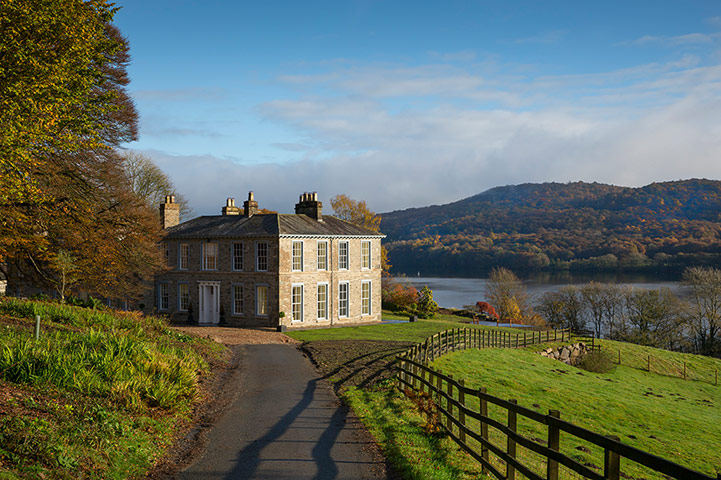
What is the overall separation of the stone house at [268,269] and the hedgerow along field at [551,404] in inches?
125

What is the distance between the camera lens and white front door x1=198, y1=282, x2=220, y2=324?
39.6m

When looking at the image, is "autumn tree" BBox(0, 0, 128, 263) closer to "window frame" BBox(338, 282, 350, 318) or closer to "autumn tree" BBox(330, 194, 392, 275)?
"window frame" BBox(338, 282, 350, 318)

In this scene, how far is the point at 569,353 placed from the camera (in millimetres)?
39062

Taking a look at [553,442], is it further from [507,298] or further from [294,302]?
[507,298]

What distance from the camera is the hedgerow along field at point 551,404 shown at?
36.0 ft

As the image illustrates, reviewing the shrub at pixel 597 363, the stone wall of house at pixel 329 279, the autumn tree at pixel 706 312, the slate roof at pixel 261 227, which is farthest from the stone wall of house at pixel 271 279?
the autumn tree at pixel 706 312

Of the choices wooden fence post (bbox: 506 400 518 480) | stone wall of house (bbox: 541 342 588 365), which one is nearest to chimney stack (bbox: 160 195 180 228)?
stone wall of house (bbox: 541 342 588 365)

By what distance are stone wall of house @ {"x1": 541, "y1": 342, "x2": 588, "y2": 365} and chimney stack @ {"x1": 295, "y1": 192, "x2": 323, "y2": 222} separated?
19.4 metres

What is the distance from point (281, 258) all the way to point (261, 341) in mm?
8940

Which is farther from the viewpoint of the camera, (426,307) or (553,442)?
(426,307)

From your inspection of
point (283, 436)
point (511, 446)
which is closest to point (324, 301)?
point (283, 436)

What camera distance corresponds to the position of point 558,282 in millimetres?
116250

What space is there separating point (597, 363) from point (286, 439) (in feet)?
97.7

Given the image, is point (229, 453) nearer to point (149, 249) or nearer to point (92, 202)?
point (92, 202)
